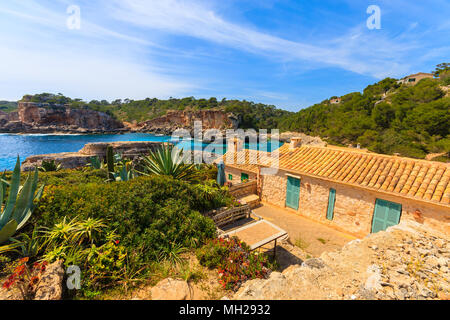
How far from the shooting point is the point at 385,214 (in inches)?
291

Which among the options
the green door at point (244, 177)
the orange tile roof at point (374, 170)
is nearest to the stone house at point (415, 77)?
the orange tile roof at point (374, 170)

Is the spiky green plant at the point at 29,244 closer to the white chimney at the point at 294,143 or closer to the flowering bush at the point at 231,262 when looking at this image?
the flowering bush at the point at 231,262

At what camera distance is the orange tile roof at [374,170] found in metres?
6.70

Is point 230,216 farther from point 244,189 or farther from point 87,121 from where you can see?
point 87,121

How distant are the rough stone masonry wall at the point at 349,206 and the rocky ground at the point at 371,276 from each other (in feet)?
10.8

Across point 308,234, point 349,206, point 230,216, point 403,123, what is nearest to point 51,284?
point 230,216

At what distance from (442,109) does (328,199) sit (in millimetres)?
26310

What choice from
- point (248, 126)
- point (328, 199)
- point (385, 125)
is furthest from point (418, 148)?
point (248, 126)

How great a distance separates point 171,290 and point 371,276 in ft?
9.72

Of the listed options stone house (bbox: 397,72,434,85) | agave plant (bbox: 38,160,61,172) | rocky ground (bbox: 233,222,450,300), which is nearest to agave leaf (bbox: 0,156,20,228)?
rocky ground (bbox: 233,222,450,300)

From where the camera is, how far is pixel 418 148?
23188mm

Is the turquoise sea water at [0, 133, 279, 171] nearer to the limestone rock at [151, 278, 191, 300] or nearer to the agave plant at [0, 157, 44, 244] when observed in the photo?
the agave plant at [0, 157, 44, 244]

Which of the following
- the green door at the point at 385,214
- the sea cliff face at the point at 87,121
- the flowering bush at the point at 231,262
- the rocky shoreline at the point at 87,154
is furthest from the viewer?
the sea cliff face at the point at 87,121
